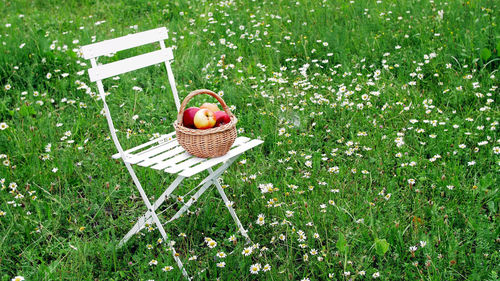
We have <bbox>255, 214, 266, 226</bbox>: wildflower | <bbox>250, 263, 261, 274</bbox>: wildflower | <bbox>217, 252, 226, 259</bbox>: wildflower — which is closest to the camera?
<bbox>250, 263, 261, 274</bbox>: wildflower

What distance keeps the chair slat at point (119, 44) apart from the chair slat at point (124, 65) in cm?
7

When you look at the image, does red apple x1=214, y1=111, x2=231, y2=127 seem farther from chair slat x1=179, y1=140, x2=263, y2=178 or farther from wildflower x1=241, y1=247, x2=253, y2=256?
wildflower x1=241, y1=247, x2=253, y2=256

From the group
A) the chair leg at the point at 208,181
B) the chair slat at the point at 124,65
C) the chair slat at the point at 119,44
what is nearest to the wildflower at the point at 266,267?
the chair leg at the point at 208,181

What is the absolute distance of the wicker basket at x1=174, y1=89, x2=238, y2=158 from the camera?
258cm

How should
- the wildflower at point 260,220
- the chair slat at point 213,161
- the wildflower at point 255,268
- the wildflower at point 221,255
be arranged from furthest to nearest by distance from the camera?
1. the wildflower at point 260,220
2. the wildflower at point 221,255
3. the wildflower at point 255,268
4. the chair slat at point 213,161

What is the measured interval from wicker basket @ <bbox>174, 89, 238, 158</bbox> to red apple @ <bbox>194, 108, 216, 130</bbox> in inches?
2.5

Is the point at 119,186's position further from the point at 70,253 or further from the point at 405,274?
the point at 405,274

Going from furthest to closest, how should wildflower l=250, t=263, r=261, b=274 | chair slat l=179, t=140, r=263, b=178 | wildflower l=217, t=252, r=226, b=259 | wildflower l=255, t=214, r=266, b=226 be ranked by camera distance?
1. wildflower l=255, t=214, r=266, b=226
2. wildflower l=217, t=252, r=226, b=259
3. wildflower l=250, t=263, r=261, b=274
4. chair slat l=179, t=140, r=263, b=178

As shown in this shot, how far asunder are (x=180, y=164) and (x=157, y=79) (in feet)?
7.65

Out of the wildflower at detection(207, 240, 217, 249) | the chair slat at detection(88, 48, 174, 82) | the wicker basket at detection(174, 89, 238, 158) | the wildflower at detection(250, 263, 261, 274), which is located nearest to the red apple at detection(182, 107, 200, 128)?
the wicker basket at detection(174, 89, 238, 158)

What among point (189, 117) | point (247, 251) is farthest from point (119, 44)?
point (247, 251)

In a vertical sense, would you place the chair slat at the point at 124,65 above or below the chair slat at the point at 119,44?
below

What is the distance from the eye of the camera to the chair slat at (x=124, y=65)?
8.74 ft

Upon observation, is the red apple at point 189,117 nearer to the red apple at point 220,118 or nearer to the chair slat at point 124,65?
the red apple at point 220,118
